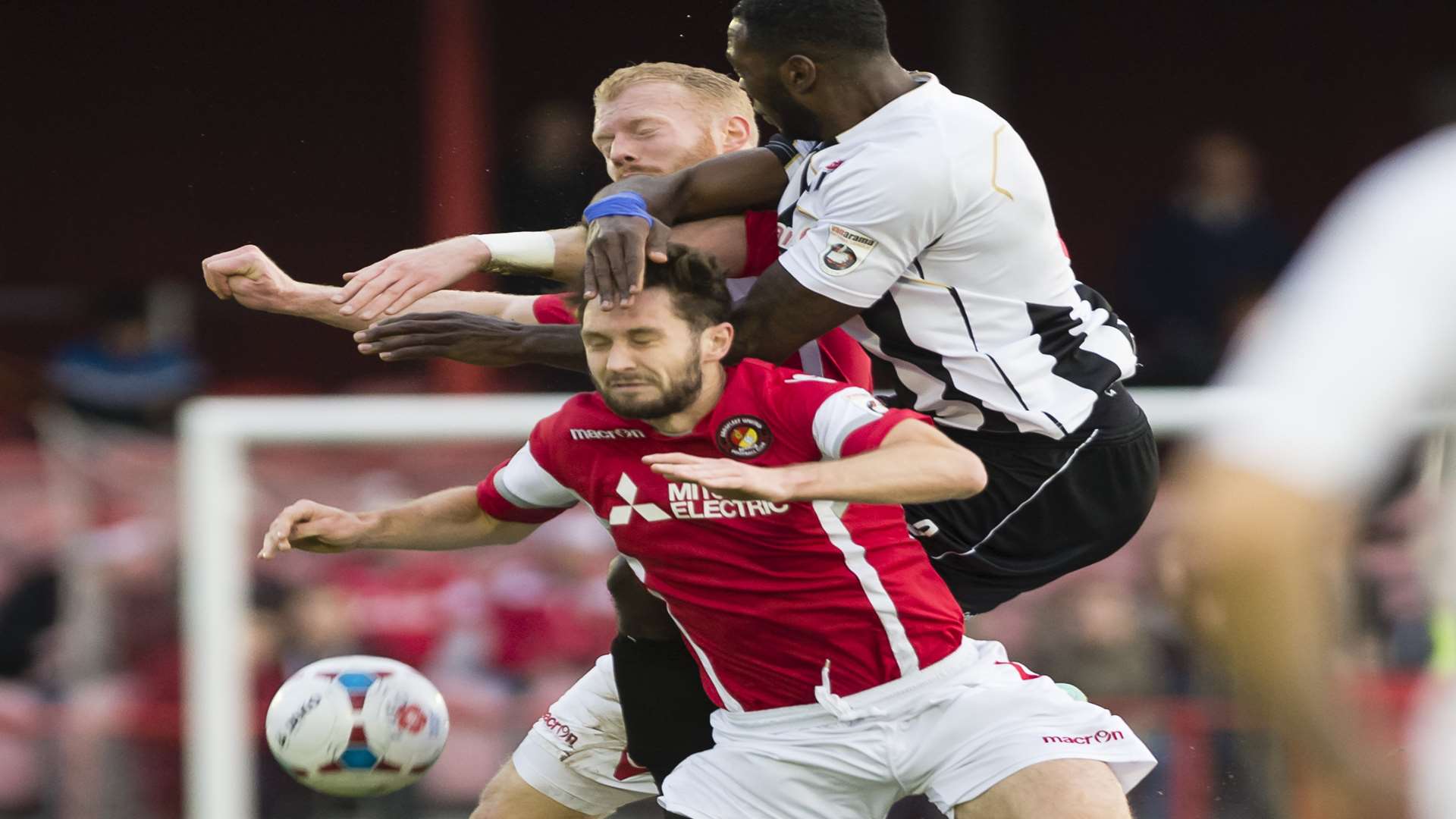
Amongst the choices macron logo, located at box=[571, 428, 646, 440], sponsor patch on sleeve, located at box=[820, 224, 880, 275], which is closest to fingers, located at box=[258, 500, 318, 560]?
macron logo, located at box=[571, 428, 646, 440]

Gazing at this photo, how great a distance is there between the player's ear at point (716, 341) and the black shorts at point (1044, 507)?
1.58 feet

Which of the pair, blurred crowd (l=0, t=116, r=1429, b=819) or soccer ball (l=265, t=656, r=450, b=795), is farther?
blurred crowd (l=0, t=116, r=1429, b=819)

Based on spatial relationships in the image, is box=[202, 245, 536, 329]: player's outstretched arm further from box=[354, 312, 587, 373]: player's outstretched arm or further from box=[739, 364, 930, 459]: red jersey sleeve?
box=[739, 364, 930, 459]: red jersey sleeve

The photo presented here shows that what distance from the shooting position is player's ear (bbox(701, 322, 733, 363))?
3.79 metres

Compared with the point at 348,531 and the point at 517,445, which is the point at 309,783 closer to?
the point at 348,531

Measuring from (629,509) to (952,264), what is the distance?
2.62ft

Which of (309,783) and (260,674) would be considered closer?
(309,783)

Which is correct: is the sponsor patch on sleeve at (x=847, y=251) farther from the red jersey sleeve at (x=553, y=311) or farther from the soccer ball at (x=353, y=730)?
the soccer ball at (x=353, y=730)

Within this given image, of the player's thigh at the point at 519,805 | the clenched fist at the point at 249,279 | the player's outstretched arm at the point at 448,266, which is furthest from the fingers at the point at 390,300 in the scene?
the player's thigh at the point at 519,805

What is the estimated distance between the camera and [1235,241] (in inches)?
381

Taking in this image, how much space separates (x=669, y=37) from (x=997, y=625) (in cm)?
251

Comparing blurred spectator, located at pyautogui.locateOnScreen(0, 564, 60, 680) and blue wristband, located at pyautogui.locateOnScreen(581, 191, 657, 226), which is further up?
blue wristband, located at pyautogui.locateOnScreen(581, 191, 657, 226)

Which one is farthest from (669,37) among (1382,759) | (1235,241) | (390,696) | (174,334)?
(174,334)

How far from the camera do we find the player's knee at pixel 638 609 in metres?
4.32
